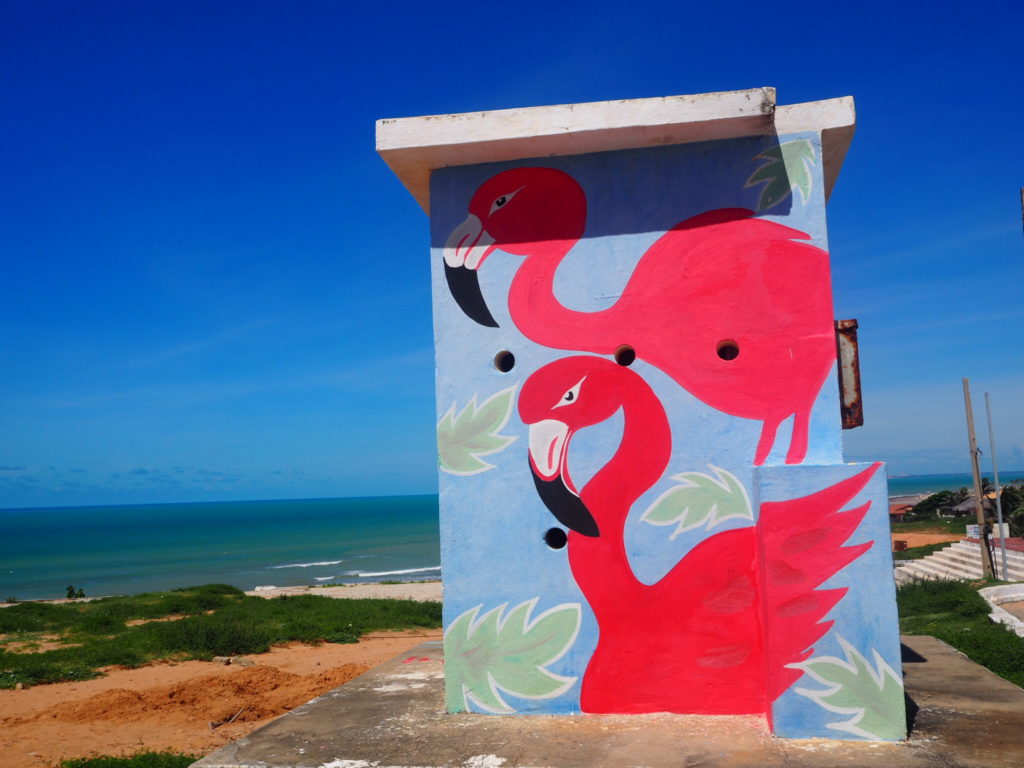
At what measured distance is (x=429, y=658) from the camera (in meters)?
7.54

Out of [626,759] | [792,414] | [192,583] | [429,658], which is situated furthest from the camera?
[192,583]

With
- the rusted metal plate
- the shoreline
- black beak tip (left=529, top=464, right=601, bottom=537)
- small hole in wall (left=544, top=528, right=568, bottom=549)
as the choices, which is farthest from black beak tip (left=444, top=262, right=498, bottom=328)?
the shoreline

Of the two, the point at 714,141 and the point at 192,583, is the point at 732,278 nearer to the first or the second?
the point at 714,141

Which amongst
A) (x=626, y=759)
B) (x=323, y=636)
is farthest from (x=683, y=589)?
(x=323, y=636)

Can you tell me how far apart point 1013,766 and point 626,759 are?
2.07 meters

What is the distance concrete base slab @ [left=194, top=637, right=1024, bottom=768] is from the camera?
4.39 m

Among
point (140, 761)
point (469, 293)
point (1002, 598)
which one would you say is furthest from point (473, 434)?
point (1002, 598)

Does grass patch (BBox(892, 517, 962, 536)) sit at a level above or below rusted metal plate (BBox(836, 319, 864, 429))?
below

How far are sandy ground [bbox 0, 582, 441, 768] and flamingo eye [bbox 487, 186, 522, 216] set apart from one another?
6.12 meters

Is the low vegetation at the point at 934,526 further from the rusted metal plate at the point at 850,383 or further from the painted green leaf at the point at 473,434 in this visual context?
the painted green leaf at the point at 473,434

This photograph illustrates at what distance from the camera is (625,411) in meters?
5.47

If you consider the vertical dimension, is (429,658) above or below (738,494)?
below

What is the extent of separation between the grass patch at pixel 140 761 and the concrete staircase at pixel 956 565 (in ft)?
57.6

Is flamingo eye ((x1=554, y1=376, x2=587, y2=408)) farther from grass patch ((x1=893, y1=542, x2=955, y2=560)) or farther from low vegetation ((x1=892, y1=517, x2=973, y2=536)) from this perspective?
low vegetation ((x1=892, y1=517, x2=973, y2=536))
